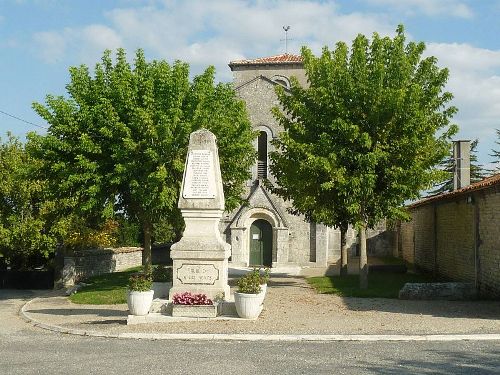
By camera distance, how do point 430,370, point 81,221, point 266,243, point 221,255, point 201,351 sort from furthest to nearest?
1. point 266,243
2. point 81,221
3. point 221,255
4. point 201,351
5. point 430,370

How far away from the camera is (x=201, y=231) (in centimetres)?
1327

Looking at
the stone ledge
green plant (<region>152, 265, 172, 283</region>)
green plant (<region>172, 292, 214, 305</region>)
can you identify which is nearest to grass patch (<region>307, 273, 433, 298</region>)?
the stone ledge

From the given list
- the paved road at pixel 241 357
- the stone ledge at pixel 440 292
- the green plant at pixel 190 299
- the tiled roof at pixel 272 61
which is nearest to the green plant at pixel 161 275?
the green plant at pixel 190 299

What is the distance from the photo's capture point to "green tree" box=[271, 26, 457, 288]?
17625 mm

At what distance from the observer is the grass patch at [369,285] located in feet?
57.9

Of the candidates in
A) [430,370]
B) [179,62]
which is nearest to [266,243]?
[179,62]

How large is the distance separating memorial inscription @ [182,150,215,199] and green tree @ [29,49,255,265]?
362 cm

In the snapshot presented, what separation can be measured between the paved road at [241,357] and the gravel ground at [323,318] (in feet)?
3.69

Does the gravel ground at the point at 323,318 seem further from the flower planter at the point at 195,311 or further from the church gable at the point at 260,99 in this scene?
the church gable at the point at 260,99

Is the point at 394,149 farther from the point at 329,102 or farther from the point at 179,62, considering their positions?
the point at 179,62

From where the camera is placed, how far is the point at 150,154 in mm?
17547

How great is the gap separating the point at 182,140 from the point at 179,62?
10.8ft

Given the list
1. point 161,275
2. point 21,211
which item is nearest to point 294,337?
point 161,275

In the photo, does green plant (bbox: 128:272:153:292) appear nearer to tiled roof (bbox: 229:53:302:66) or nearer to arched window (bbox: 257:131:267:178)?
arched window (bbox: 257:131:267:178)
